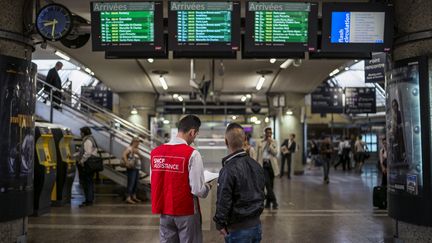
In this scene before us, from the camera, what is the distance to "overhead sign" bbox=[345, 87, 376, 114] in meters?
19.9

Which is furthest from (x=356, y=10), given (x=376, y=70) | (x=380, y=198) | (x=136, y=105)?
(x=136, y=105)

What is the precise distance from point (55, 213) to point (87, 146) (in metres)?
1.76

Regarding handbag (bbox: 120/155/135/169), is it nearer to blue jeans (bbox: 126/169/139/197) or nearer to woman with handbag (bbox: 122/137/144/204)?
woman with handbag (bbox: 122/137/144/204)

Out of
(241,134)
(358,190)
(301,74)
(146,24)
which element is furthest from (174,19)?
(301,74)

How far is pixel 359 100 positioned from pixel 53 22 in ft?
53.9

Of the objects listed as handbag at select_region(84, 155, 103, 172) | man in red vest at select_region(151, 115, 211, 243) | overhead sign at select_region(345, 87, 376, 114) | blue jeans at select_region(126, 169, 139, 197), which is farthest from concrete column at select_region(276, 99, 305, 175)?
man in red vest at select_region(151, 115, 211, 243)

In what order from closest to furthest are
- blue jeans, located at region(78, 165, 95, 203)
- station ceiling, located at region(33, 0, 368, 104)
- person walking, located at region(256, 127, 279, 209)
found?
person walking, located at region(256, 127, 279, 209) < blue jeans, located at region(78, 165, 95, 203) < station ceiling, located at region(33, 0, 368, 104)

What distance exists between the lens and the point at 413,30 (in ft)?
18.5

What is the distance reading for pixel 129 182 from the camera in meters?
10.3

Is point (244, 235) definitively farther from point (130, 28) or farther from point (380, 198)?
point (380, 198)

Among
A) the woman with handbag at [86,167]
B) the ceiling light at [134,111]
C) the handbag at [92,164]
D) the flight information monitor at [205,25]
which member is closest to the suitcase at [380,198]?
the flight information monitor at [205,25]

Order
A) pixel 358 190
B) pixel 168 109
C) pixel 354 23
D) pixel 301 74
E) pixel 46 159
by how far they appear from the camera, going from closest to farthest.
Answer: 1. pixel 354 23
2. pixel 46 159
3. pixel 358 190
4. pixel 301 74
5. pixel 168 109

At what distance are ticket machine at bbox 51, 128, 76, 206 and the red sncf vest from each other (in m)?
6.41

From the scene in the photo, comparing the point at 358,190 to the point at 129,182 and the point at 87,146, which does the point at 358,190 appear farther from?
the point at 87,146
